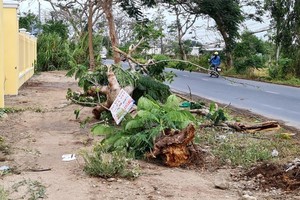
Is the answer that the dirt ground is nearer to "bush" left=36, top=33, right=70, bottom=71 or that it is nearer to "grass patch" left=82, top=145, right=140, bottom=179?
"grass patch" left=82, top=145, right=140, bottom=179

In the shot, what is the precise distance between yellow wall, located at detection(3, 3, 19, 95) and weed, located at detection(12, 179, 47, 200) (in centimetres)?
1062

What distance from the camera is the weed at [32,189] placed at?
16.1 feet

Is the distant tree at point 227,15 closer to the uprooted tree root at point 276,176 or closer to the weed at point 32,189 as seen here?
the uprooted tree root at point 276,176

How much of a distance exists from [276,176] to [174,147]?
133cm

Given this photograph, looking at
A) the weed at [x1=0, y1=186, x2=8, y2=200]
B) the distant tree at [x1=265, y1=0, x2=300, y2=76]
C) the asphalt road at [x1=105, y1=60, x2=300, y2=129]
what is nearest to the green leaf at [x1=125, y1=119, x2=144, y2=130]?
the weed at [x1=0, y1=186, x2=8, y2=200]

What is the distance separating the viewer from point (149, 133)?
673 centimetres

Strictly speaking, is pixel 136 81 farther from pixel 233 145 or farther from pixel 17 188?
pixel 17 188

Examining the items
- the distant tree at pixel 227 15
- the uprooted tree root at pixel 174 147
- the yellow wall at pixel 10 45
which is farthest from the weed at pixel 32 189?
the distant tree at pixel 227 15

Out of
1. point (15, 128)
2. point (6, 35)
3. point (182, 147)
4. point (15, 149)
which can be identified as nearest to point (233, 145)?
point (182, 147)

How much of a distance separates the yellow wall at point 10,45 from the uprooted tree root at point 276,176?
36.1 ft

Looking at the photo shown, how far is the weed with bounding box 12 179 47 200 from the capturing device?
4918 millimetres

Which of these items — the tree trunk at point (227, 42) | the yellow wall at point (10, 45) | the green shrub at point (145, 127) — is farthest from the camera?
the tree trunk at point (227, 42)

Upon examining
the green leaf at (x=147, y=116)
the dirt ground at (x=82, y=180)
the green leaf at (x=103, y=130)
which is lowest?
the dirt ground at (x=82, y=180)

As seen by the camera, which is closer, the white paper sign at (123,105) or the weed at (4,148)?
the weed at (4,148)
